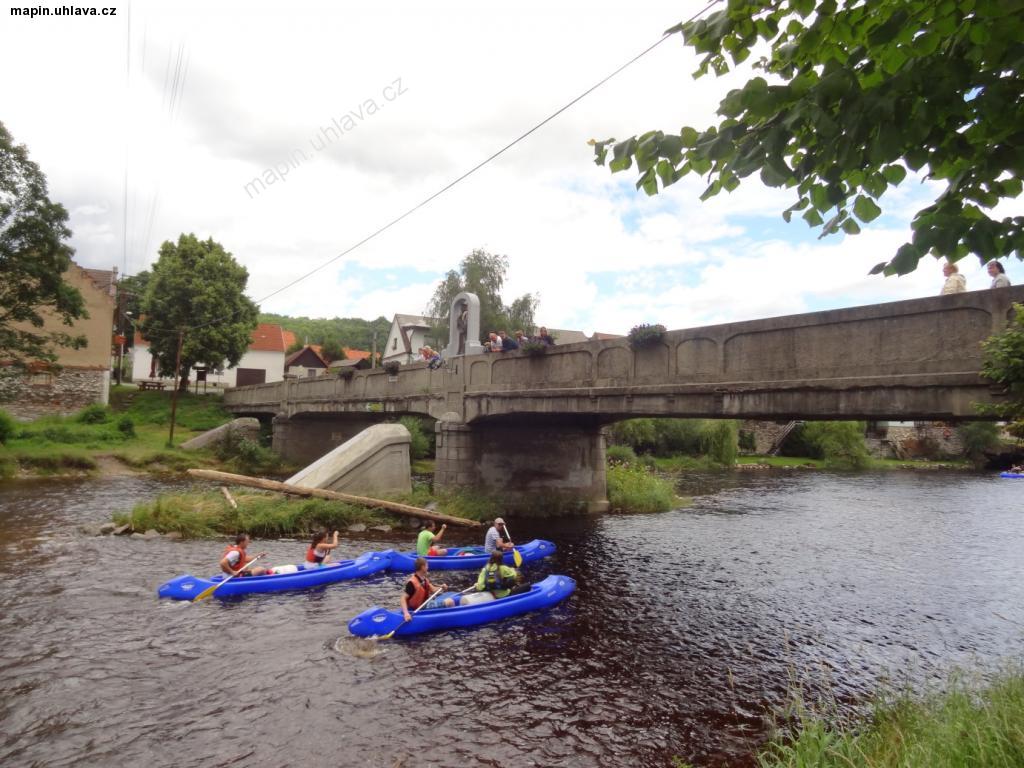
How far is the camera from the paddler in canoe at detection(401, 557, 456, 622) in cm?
1070

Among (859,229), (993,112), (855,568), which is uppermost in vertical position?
(993,112)

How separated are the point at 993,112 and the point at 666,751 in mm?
7055

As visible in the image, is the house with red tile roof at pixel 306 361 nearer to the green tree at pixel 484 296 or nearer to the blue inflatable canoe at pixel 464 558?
the green tree at pixel 484 296

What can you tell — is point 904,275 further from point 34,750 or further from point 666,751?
point 34,750

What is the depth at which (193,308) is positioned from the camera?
147 ft

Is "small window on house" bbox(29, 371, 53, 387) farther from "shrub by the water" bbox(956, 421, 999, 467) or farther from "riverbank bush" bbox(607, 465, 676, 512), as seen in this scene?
"shrub by the water" bbox(956, 421, 999, 467)

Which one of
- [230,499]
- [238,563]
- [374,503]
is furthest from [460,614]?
[230,499]

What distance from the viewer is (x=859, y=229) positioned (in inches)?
169

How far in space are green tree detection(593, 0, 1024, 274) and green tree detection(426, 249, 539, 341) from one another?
41215 millimetres

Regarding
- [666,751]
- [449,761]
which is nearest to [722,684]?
[666,751]

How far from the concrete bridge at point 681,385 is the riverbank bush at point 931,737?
4288mm

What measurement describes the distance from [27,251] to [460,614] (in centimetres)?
2632

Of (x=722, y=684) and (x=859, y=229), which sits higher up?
(x=859, y=229)

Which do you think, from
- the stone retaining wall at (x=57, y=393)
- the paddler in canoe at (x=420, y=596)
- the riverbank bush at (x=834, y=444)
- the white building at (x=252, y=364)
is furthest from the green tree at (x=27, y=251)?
the riverbank bush at (x=834, y=444)
